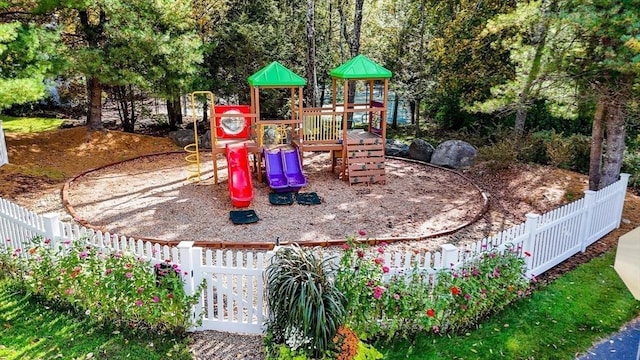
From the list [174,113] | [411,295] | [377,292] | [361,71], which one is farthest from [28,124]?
[411,295]

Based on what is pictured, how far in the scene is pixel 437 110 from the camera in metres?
19.2

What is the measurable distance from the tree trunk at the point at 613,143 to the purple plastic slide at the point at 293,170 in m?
5.91

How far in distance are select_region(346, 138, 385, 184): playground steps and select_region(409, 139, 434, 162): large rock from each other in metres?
2.64

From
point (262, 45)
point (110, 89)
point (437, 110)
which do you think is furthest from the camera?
point (437, 110)

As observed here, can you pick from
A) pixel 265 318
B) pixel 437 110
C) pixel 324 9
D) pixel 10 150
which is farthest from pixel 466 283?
pixel 324 9

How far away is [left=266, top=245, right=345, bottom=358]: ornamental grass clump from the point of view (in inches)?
173

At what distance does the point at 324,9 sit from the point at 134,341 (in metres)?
18.3

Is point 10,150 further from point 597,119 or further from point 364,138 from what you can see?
point 597,119

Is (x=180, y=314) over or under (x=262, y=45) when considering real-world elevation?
under

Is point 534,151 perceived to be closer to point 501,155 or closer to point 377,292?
point 501,155

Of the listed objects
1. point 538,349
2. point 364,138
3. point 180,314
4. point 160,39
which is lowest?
point 538,349

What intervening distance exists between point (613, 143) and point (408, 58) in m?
9.55

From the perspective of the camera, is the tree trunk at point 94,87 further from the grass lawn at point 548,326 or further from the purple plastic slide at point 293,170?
the grass lawn at point 548,326

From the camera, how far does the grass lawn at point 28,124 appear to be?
1606cm
